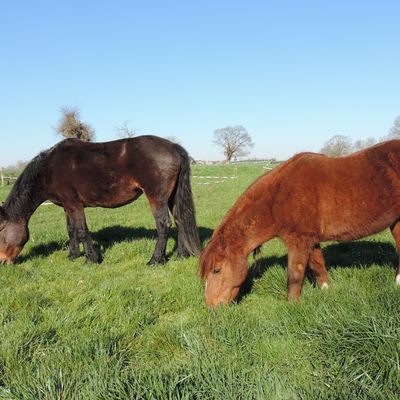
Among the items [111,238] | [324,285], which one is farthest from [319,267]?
[111,238]

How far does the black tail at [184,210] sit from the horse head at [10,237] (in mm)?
2822

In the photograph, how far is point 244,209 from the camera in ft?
13.9

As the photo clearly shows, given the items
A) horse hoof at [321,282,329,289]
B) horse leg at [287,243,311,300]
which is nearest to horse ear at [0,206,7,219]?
horse leg at [287,243,311,300]

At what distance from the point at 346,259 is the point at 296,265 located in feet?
6.62

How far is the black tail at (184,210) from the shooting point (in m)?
6.56

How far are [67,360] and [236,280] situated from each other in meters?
1.94

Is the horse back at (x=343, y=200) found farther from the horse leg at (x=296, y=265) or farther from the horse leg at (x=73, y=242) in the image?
the horse leg at (x=73, y=242)

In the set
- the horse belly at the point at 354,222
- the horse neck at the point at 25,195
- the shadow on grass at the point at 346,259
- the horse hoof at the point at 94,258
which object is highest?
the horse neck at the point at 25,195

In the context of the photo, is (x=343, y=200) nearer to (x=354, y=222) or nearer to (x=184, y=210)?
(x=354, y=222)

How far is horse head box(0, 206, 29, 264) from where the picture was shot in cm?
638

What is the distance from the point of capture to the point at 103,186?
6.68m

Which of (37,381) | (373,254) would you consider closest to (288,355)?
(37,381)

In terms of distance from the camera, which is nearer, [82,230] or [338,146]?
[82,230]

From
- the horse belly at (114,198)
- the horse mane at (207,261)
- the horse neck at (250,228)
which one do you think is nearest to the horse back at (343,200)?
the horse neck at (250,228)
